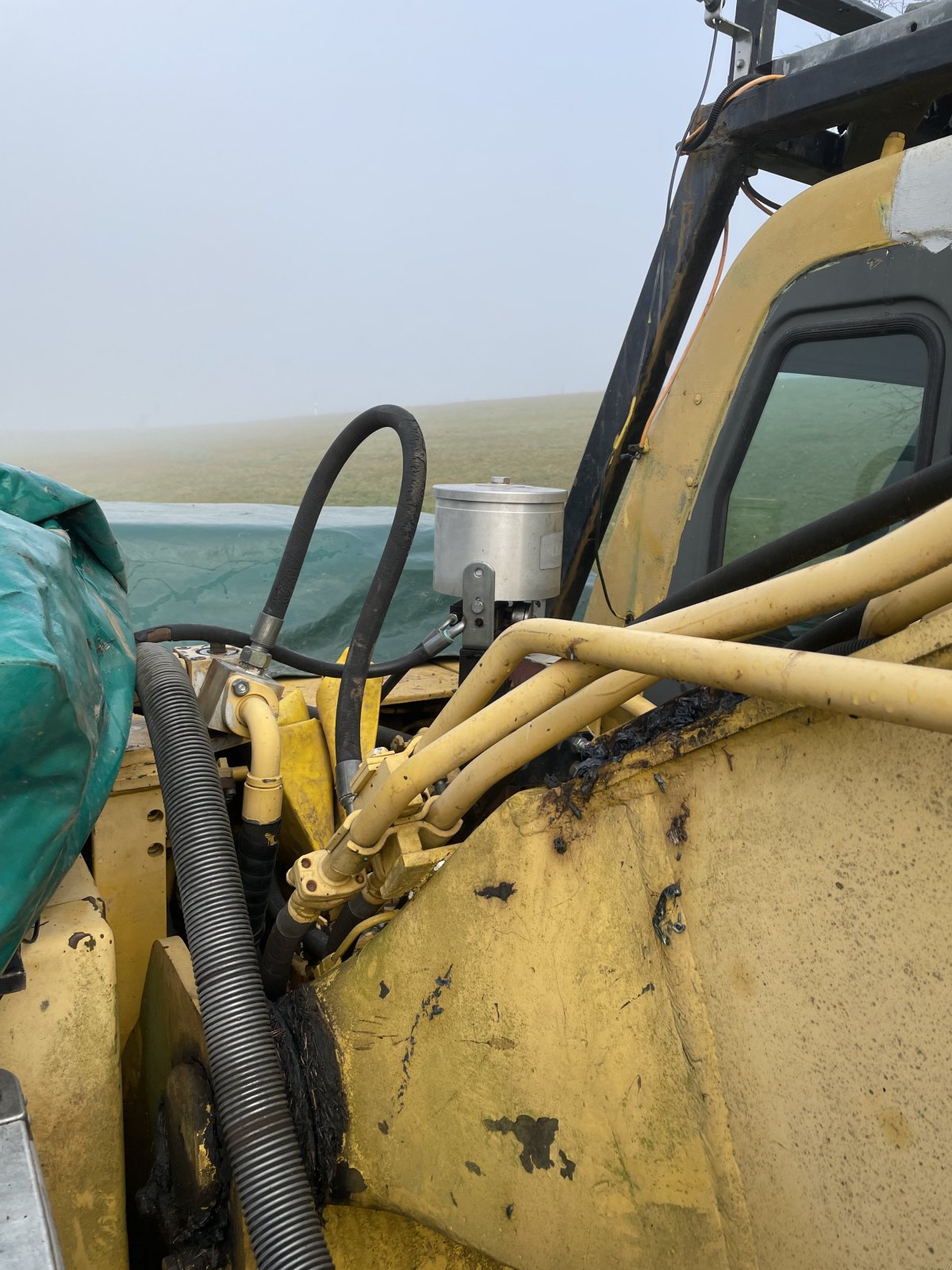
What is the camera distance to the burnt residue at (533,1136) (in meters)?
1.07

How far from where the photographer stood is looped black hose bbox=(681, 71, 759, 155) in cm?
167

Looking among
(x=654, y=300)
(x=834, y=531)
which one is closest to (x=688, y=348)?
(x=654, y=300)

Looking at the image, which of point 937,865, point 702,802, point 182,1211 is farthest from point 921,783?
point 182,1211

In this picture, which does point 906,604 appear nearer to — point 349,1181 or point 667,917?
point 667,917

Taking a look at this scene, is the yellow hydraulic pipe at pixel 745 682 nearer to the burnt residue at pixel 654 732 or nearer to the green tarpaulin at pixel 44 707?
the burnt residue at pixel 654 732

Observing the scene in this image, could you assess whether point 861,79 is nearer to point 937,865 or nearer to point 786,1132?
point 937,865

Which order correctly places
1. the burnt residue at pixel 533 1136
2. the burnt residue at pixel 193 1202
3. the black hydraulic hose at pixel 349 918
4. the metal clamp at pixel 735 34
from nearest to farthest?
the burnt residue at pixel 533 1136, the burnt residue at pixel 193 1202, the black hydraulic hose at pixel 349 918, the metal clamp at pixel 735 34

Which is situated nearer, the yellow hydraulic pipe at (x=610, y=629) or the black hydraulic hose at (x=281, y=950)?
the yellow hydraulic pipe at (x=610, y=629)


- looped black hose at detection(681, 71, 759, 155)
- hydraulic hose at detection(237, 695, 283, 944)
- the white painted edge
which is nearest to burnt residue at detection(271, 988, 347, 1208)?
hydraulic hose at detection(237, 695, 283, 944)

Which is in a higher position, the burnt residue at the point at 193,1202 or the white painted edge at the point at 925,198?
the white painted edge at the point at 925,198

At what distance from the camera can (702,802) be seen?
3.08 ft

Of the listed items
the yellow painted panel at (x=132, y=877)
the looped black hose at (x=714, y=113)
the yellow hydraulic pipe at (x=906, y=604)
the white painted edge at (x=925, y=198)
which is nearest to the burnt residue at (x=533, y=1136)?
the yellow hydraulic pipe at (x=906, y=604)

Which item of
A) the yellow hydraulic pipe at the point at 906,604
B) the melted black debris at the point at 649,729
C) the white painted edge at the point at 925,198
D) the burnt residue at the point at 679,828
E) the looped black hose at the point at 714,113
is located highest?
the looped black hose at the point at 714,113

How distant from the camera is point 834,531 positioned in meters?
0.97
